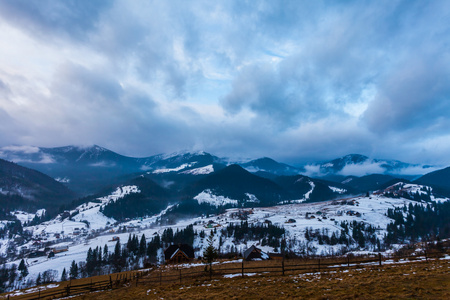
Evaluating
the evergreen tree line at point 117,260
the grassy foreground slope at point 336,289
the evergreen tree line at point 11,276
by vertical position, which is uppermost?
the grassy foreground slope at point 336,289

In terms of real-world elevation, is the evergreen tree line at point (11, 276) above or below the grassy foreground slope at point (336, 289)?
below

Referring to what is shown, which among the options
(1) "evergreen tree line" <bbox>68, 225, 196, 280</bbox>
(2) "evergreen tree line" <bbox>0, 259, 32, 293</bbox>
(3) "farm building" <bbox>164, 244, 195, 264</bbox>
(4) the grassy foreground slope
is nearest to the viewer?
(4) the grassy foreground slope

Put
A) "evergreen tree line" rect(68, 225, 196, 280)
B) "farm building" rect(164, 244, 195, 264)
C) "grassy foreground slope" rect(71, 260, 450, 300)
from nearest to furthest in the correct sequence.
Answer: "grassy foreground slope" rect(71, 260, 450, 300) → "farm building" rect(164, 244, 195, 264) → "evergreen tree line" rect(68, 225, 196, 280)

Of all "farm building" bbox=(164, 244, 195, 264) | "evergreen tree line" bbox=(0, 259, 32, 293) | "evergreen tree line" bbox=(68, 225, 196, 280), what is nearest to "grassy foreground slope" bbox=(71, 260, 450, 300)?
"farm building" bbox=(164, 244, 195, 264)

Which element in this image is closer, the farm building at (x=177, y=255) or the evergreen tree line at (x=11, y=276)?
the farm building at (x=177, y=255)

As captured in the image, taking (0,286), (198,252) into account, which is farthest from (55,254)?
(198,252)

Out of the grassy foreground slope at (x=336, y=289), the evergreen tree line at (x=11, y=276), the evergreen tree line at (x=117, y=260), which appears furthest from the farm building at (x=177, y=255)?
the evergreen tree line at (x=11, y=276)

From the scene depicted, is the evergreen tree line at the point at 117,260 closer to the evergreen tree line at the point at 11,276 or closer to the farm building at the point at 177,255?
the evergreen tree line at the point at 11,276

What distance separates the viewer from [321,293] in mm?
22109

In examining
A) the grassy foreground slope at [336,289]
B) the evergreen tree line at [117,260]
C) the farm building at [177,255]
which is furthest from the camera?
the evergreen tree line at [117,260]

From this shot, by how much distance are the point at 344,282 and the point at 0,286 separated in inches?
7169

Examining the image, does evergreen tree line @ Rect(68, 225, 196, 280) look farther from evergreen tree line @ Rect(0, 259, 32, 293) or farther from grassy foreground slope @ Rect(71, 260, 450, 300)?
grassy foreground slope @ Rect(71, 260, 450, 300)

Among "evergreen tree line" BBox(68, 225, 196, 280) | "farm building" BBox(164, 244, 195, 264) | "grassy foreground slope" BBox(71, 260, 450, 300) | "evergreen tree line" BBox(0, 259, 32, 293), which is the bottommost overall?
"evergreen tree line" BBox(0, 259, 32, 293)

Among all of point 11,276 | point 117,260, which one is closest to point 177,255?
point 117,260
